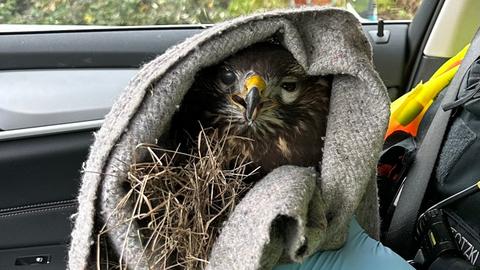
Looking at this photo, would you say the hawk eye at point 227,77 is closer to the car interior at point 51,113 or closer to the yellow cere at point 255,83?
the yellow cere at point 255,83

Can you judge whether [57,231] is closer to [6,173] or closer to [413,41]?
[6,173]

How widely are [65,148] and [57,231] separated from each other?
8.6 inches

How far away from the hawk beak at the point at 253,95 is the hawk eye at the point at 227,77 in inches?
1.4

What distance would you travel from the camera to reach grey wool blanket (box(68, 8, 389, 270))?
0.94 metres

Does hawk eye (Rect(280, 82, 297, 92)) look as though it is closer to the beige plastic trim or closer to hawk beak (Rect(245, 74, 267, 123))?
hawk beak (Rect(245, 74, 267, 123))

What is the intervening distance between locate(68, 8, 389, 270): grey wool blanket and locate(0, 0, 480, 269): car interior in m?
0.84

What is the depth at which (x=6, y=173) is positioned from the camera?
181 centimetres

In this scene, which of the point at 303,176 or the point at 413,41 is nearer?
the point at 303,176

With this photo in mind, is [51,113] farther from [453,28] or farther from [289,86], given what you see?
[453,28]

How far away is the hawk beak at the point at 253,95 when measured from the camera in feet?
3.65

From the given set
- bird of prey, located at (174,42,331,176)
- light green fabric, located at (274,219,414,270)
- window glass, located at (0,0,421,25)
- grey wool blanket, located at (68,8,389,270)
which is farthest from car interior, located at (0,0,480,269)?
A: light green fabric, located at (274,219,414,270)

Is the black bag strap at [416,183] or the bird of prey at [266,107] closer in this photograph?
the bird of prey at [266,107]

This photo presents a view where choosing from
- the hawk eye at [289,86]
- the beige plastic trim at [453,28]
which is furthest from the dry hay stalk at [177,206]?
the beige plastic trim at [453,28]

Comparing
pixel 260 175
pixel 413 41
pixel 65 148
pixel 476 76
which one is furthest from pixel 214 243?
pixel 413 41
